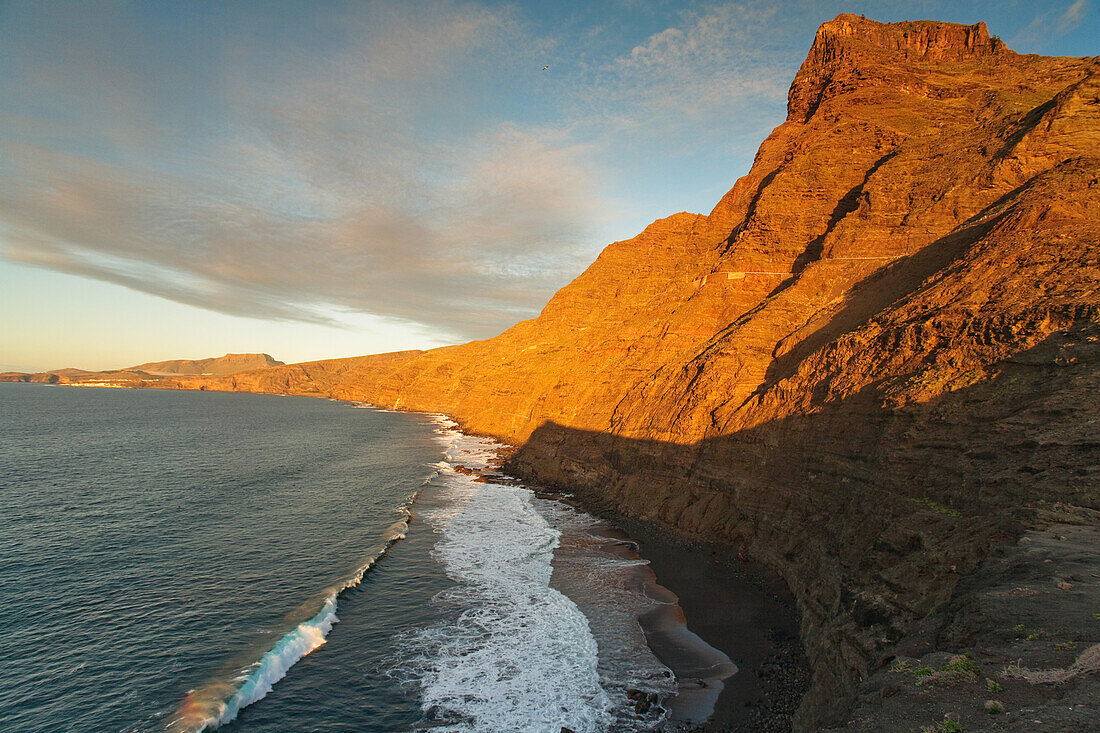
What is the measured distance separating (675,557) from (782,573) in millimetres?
6533

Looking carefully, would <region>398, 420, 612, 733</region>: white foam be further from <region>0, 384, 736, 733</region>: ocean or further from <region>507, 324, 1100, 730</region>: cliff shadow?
<region>507, 324, 1100, 730</region>: cliff shadow

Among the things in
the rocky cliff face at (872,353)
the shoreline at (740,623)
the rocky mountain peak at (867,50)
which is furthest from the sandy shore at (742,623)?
the rocky mountain peak at (867,50)

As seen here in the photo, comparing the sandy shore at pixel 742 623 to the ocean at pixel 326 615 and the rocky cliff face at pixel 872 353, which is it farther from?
the rocky cliff face at pixel 872 353

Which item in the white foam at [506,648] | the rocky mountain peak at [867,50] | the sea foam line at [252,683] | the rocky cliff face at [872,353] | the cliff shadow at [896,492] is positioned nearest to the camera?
the cliff shadow at [896,492]

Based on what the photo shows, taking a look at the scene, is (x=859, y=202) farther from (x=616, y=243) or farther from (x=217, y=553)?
(x=616, y=243)

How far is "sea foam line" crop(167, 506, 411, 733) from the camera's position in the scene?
15.7m

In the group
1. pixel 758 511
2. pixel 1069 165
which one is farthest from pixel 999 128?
pixel 758 511

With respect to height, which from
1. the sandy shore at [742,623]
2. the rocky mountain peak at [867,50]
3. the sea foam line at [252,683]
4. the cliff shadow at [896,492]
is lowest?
the sea foam line at [252,683]

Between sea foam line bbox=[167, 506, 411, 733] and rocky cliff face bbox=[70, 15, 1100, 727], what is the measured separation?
60.1 ft

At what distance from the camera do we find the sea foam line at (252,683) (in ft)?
51.5

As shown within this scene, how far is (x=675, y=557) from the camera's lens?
28.9 m

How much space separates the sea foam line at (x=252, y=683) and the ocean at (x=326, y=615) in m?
0.07

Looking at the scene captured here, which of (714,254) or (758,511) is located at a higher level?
(714,254)

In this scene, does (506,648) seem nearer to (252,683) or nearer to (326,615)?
(326,615)
